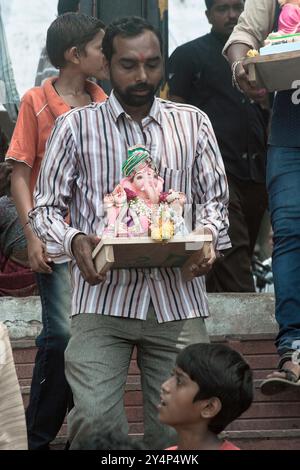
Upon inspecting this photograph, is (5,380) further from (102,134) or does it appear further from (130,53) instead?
(130,53)

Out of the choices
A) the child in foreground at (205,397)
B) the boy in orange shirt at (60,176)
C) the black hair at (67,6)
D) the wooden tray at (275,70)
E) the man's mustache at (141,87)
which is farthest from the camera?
the black hair at (67,6)

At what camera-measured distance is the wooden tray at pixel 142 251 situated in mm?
5609

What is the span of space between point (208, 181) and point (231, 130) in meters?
2.65

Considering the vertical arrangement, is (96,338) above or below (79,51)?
below

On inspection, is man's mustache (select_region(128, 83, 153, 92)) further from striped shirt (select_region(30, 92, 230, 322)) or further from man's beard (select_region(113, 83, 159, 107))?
striped shirt (select_region(30, 92, 230, 322))

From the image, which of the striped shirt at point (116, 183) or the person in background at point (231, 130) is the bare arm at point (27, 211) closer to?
the striped shirt at point (116, 183)

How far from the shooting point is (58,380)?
672 cm

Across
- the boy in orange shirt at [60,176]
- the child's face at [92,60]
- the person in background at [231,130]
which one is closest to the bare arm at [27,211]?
the boy in orange shirt at [60,176]

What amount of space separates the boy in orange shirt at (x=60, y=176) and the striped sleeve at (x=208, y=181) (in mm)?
630

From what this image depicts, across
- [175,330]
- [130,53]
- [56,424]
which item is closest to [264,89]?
[130,53]

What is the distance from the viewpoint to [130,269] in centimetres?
596

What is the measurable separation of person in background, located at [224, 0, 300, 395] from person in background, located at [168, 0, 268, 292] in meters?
1.60
